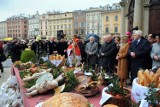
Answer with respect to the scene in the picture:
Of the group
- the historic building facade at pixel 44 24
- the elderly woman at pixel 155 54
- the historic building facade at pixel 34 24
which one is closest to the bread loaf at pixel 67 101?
the elderly woman at pixel 155 54

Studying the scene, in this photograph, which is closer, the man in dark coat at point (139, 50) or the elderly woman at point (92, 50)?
the man in dark coat at point (139, 50)

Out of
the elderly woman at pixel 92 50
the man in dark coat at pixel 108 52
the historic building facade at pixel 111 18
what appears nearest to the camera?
the man in dark coat at pixel 108 52

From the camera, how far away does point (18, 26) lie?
152 metres

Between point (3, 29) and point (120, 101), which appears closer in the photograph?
point (120, 101)

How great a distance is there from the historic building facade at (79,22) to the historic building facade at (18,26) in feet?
147

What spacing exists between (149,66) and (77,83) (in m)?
3.66

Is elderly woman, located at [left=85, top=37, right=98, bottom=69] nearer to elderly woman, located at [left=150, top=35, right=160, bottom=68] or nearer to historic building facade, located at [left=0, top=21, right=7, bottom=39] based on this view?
elderly woman, located at [left=150, top=35, right=160, bottom=68]

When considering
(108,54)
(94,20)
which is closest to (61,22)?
(94,20)

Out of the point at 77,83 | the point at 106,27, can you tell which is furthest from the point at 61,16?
the point at 77,83

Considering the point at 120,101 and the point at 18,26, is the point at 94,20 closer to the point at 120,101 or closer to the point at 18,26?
the point at 18,26

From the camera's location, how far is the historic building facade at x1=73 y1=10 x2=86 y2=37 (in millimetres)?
108812

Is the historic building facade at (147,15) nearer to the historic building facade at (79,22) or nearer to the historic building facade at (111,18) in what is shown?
the historic building facade at (111,18)

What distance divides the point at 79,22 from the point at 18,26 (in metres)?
51.8

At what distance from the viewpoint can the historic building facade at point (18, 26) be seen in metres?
149
